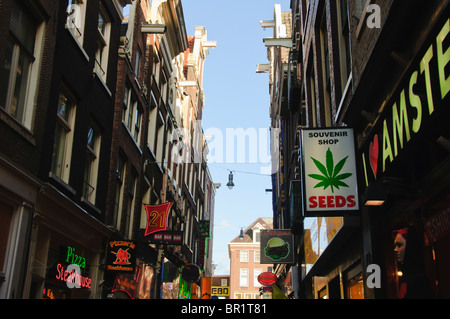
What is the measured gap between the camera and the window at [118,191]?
56.6 feet

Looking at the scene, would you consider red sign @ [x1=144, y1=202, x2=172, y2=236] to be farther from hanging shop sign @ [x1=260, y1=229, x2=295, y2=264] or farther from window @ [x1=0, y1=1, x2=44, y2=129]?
window @ [x1=0, y1=1, x2=44, y2=129]

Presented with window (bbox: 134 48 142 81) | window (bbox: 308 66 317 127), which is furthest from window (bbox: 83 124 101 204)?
window (bbox: 308 66 317 127)

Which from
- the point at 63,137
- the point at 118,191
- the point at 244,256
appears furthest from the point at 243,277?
the point at 63,137

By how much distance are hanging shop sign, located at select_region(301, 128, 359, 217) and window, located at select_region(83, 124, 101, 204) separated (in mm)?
7794

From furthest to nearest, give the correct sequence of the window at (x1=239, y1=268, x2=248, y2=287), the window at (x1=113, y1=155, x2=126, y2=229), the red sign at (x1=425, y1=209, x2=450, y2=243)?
1. the window at (x1=239, y1=268, x2=248, y2=287)
2. the window at (x1=113, y1=155, x2=126, y2=229)
3. the red sign at (x1=425, y1=209, x2=450, y2=243)

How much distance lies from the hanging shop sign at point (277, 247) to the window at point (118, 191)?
8.67m

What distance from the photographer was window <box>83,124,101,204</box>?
14283 millimetres

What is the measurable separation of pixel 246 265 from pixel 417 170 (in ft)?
226

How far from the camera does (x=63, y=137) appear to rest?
40.4 feet

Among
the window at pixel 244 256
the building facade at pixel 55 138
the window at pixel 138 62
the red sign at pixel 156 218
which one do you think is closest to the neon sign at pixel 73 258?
the building facade at pixel 55 138

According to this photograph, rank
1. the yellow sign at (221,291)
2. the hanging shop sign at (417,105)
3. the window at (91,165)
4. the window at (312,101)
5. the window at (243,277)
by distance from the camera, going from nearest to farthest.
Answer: the hanging shop sign at (417,105), the window at (91,165), the window at (312,101), the yellow sign at (221,291), the window at (243,277)

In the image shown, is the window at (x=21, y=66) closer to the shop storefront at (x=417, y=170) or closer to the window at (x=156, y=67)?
the shop storefront at (x=417, y=170)

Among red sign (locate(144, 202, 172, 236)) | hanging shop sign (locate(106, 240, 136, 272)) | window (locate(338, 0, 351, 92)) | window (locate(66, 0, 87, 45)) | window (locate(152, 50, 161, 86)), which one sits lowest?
hanging shop sign (locate(106, 240, 136, 272))

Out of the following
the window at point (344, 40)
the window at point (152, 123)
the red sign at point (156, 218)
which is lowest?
the red sign at point (156, 218)
